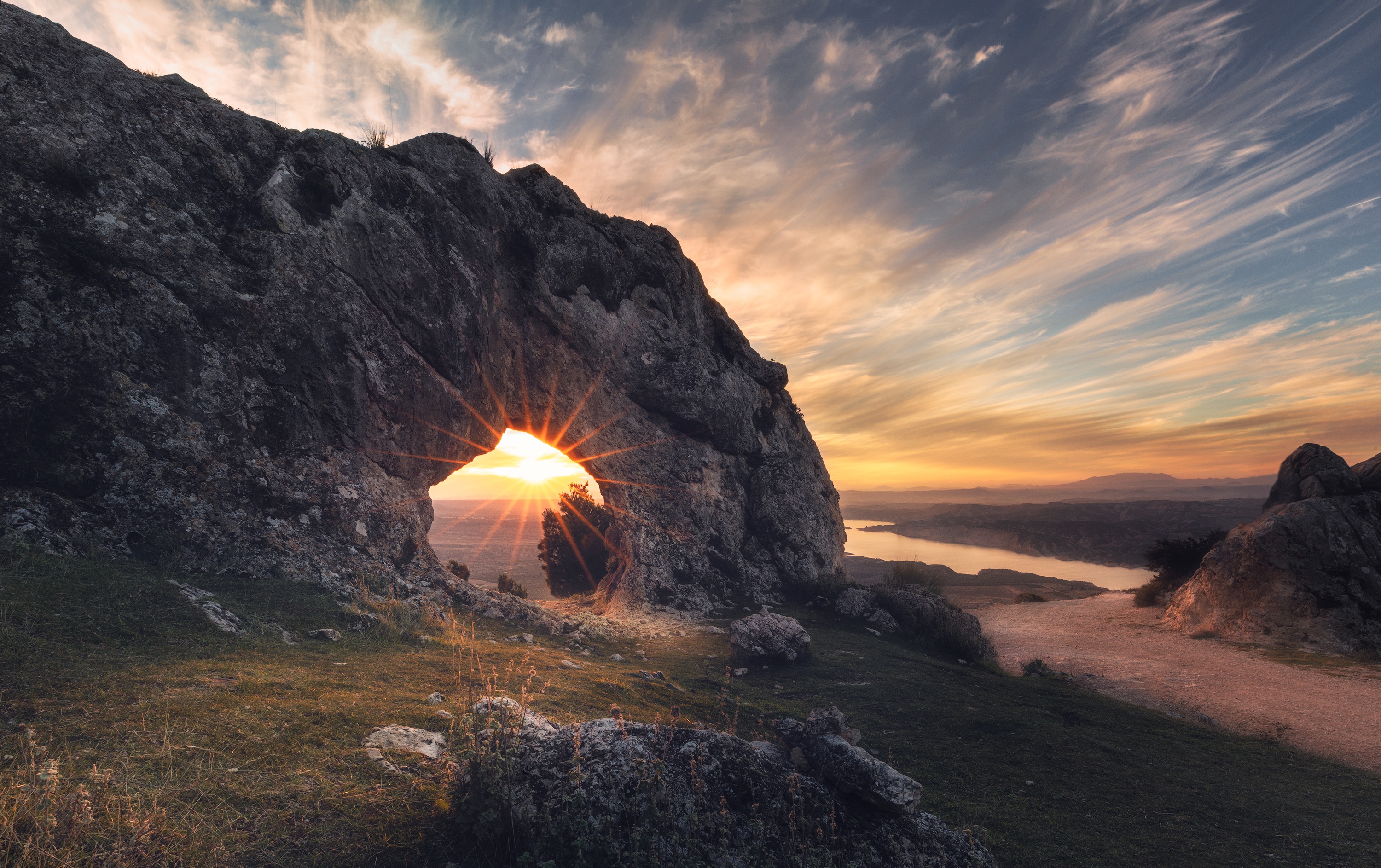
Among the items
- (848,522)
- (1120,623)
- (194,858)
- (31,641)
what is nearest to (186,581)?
(31,641)

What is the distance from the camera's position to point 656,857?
3.76m

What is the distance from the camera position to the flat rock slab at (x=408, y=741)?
536cm

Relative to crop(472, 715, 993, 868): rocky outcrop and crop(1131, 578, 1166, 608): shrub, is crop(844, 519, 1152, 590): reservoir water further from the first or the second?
crop(472, 715, 993, 868): rocky outcrop

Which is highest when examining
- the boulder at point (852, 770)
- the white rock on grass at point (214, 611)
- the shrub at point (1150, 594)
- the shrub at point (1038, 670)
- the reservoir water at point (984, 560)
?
the white rock on grass at point (214, 611)

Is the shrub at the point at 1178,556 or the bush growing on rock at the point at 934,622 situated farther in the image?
the shrub at the point at 1178,556

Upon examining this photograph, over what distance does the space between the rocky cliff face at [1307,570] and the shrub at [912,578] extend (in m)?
11.4

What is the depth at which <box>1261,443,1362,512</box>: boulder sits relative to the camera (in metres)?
23.6


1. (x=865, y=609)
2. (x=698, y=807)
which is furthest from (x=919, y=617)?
(x=698, y=807)

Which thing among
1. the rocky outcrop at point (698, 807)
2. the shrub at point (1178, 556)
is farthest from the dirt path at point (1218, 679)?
the rocky outcrop at point (698, 807)

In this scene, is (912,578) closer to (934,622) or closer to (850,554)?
(934,622)

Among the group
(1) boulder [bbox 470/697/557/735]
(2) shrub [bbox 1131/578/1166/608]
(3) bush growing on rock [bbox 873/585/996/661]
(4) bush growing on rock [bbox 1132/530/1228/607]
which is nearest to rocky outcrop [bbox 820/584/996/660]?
(3) bush growing on rock [bbox 873/585/996/661]

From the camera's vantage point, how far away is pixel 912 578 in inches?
1005

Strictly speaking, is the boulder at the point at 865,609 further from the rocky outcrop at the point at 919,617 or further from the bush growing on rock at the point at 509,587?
the bush growing on rock at the point at 509,587

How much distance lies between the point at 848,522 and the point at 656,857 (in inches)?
7007
